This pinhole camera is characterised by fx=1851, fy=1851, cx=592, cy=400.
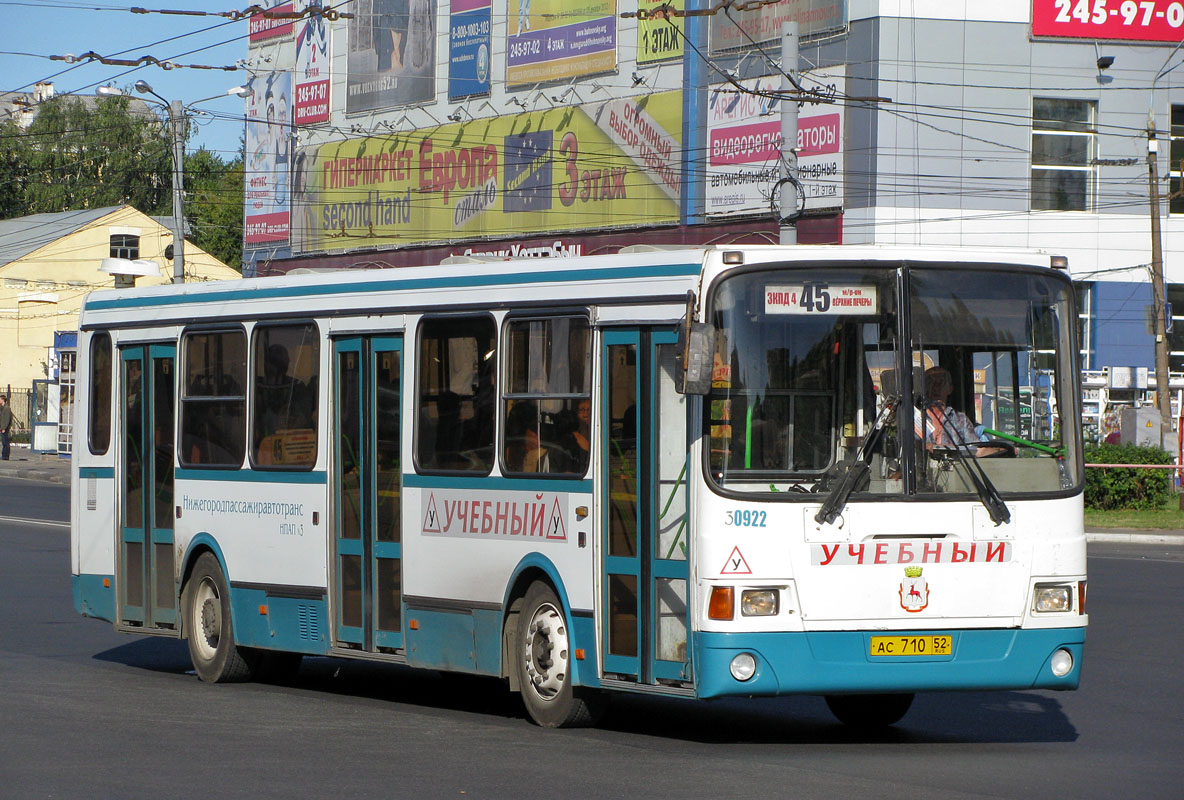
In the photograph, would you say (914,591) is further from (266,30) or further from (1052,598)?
(266,30)

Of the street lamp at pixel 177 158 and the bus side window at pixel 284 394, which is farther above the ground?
the street lamp at pixel 177 158

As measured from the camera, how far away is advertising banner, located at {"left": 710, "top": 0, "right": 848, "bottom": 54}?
40.5 meters

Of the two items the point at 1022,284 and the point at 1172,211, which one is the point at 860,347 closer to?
the point at 1022,284

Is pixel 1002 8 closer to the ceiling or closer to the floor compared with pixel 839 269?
closer to the ceiling

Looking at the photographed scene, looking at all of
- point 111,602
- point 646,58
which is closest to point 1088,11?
point 646,58

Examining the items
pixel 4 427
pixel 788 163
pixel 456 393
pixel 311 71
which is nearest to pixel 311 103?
pixel 311 71

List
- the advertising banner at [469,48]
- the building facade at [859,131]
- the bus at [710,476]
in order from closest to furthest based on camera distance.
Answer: the bus at [710,476] < the building facade at [859,131] < the advertising banner at [469,48]

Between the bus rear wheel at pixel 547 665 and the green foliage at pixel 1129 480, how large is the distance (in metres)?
23.6

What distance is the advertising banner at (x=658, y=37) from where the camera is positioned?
4450 centimetres

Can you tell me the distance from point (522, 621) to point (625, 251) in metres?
2.13

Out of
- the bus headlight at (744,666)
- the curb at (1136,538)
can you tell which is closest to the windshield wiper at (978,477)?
the bus headlight at (744,666)

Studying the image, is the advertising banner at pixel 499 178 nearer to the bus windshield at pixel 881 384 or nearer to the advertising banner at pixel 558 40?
the advertising banner at pixel 558 40

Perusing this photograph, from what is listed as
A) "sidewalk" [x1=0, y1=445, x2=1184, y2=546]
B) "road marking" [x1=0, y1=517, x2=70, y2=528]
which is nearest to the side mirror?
"sidewalk" [x1=0, y1=445, x2=1184, y2=546]

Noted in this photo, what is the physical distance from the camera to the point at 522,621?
10297mm
